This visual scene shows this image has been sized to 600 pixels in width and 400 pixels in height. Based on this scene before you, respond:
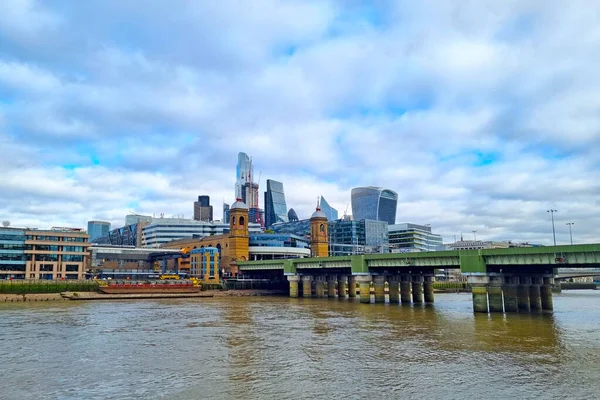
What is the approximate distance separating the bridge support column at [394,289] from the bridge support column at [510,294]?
3337cm

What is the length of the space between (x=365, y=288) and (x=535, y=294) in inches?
1416

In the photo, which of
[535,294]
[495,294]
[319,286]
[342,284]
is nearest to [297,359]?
[495,294]

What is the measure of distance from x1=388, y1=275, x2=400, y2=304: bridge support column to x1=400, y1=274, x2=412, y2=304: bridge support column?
184 centimetres

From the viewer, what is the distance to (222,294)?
14888 centimetres

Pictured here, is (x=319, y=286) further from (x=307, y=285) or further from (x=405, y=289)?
(x=405, y=289)

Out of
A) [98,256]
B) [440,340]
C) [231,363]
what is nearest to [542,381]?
[440,340]

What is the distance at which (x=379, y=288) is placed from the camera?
118 meters

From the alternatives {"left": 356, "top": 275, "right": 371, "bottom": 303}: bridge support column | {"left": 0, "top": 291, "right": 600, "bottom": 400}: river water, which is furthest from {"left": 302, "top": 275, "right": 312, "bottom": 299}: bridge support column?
{"left": 0, "top": 291, "right": 600, "bottom": 400}: river water

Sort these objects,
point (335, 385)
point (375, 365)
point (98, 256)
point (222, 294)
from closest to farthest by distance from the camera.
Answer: point (335, 385), point (375, 365), point (222, 294), point (98, 256)

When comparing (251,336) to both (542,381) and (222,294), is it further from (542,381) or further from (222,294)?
(222,294)

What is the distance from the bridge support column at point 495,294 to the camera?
8447 centimetres

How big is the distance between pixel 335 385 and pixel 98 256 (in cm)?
18186

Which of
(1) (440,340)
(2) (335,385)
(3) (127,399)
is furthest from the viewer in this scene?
(1) (440,340)

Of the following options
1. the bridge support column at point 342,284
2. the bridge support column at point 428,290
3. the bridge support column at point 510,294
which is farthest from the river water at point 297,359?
the bridge support column at point 342,284
